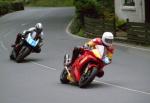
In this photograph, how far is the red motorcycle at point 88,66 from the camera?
15672mm

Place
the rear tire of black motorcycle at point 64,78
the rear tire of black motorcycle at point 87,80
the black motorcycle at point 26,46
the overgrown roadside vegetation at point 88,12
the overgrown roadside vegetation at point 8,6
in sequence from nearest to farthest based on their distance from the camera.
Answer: the rear tire of black motorcycle at point 87,80 < the rear tire of black motorcycle at point 64,78 < the black motorcycle at point 26,46 < the overgrown roadside vegetation at point 88,12 < the overgrown roadside vegetation at point 8,6

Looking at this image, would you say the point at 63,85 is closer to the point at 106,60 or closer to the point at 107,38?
the point at 106,60

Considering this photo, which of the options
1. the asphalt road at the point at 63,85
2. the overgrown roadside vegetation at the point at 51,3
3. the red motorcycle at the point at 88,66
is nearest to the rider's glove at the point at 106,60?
the red motorcycle at the point at 88,66

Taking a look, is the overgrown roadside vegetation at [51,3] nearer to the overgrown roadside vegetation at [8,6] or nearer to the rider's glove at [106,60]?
the overgrown roadside vegetation at [8,6]

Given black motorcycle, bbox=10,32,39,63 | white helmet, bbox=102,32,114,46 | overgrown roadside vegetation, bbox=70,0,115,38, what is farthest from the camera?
overgrown roadside vegetation, bbox=70,0,115,38

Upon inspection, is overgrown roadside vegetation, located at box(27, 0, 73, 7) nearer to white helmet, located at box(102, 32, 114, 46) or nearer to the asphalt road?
the asphalt road

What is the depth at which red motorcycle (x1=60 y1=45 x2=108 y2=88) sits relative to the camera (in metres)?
15.7

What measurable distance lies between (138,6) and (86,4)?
170 inches

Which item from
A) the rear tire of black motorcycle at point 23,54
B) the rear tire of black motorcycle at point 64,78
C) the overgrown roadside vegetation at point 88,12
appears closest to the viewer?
the rear tire of black motorcycle at point 64,78

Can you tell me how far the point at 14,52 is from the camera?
77.4 feet

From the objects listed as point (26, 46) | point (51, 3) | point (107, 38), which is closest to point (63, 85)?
point (107, 38)

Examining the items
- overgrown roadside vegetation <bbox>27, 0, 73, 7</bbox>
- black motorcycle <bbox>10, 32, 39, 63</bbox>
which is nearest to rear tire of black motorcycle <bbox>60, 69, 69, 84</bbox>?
black motorcycle <bbox>10, 32, 39, 63</bbox>

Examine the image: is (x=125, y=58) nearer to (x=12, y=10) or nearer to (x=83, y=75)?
(x=83, y=75)

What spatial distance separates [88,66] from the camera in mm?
15742
